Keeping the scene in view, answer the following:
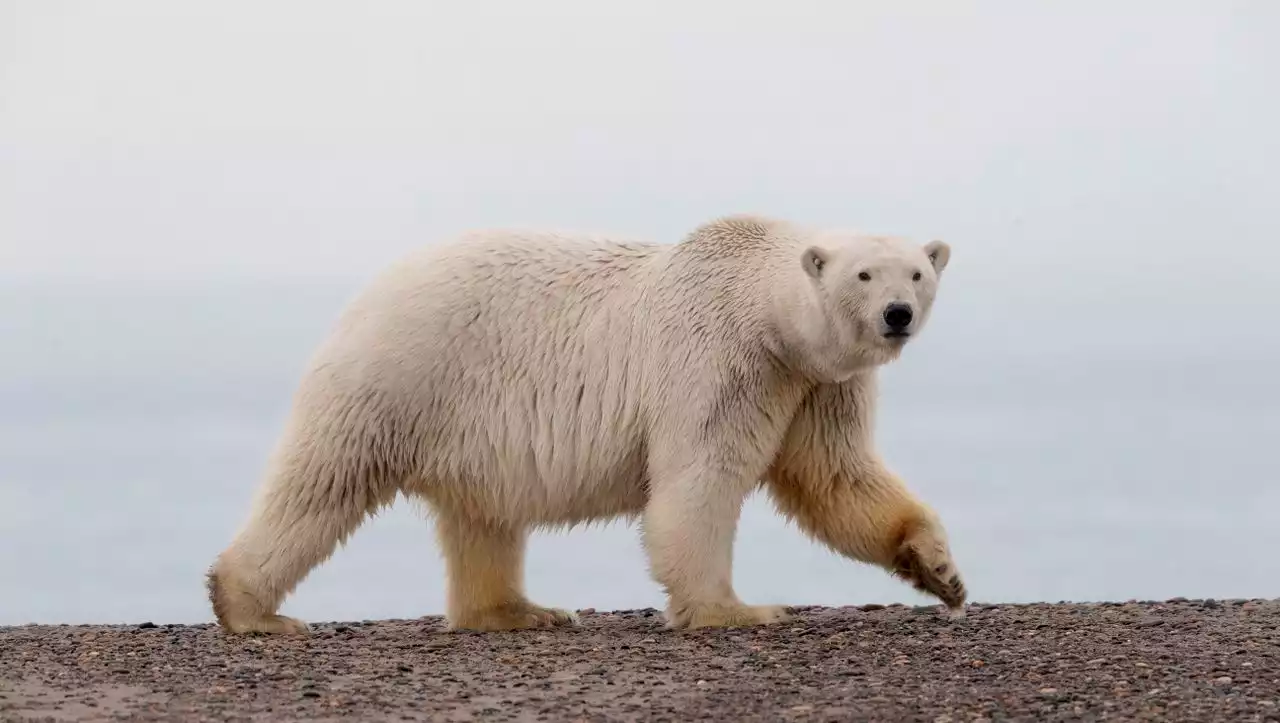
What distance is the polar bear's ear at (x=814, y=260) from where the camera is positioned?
1110 cm

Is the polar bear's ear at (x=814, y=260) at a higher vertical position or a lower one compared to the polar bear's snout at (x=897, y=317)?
higher

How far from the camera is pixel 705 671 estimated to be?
9820mm

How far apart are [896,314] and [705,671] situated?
2.40 meters

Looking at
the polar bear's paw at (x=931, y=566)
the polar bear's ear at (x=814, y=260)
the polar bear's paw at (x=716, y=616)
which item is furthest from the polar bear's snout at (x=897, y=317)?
the polar bear's paw at (x=716, y=616)

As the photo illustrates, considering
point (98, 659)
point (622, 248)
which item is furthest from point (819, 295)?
point (98, 659)

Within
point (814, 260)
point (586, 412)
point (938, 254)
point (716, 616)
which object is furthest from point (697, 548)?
point (938, 254)

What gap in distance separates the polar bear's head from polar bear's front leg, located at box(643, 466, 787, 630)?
1014 millimetres

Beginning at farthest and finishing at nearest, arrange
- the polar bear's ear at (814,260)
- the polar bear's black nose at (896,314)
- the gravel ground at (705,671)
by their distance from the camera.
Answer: the polar bear's ear at (814,260)
the polar bear's black nose at (896,314)
the gravel ground at (705,671)

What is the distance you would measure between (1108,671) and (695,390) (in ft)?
10.3

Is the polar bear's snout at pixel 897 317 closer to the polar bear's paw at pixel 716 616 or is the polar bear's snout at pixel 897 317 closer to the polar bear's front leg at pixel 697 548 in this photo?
the polar bear's front leg at pixel 697 548

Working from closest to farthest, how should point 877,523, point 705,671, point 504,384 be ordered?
point 705,671 < point 877,523 < point 504,384

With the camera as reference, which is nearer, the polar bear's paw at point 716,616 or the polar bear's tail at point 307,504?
the polar bear's paw at point 716,616

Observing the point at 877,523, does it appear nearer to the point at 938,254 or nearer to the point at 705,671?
the point at 938,254

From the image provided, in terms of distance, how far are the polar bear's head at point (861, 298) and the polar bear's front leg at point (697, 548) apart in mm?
1014
